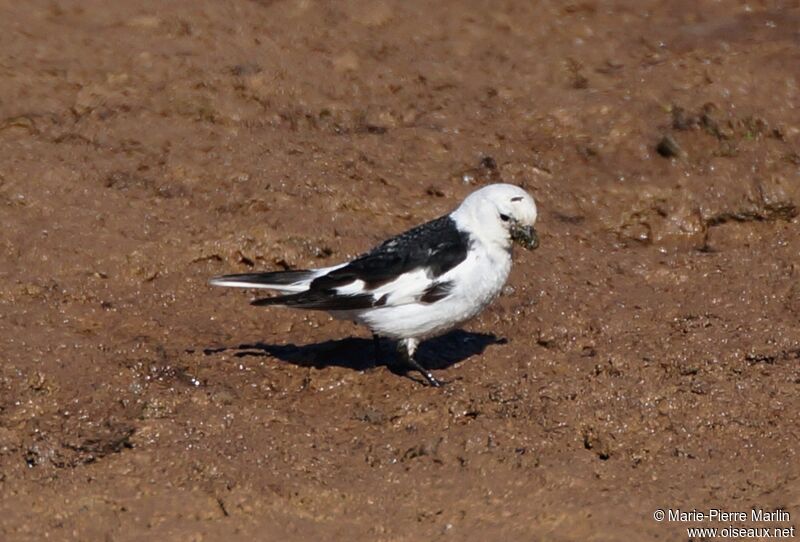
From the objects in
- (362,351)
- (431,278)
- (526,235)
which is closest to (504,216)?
(526,235)

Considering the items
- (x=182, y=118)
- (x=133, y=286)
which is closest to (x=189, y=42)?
(x=182, y=118)

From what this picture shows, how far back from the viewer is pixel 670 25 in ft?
35.1

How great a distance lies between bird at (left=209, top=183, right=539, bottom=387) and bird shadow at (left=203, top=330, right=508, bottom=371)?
0.31 metres

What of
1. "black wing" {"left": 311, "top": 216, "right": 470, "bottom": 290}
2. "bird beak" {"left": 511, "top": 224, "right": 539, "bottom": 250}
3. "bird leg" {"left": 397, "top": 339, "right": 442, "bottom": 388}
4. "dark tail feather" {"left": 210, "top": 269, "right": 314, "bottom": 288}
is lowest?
"bird leg" {"left": 397, "top": 339, "right": 442, "bottom": 388}

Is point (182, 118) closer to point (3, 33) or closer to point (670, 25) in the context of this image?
point (3, 33)

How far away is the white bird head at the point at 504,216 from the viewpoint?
22.7 feet

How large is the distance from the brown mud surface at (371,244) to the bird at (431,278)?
Answer: 364 mm

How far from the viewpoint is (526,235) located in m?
6.91

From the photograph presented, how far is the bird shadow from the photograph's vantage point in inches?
286

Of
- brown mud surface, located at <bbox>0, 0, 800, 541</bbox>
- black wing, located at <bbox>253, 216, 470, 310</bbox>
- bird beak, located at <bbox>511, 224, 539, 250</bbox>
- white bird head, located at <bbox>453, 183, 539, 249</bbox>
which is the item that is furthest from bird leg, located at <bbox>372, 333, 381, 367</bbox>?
bird beak, located at <bbox>511, 224, 539, 250</bbox>

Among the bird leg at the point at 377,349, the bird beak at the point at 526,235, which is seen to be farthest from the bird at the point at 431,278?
the bird leg at the point at 377,349

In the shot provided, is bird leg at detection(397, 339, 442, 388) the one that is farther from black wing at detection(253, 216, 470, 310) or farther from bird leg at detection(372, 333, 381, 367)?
black wing at detection(253, 216, 470, 310)

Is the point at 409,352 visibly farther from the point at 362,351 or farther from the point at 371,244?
the point at 371,244

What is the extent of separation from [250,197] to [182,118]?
3.43 feet
